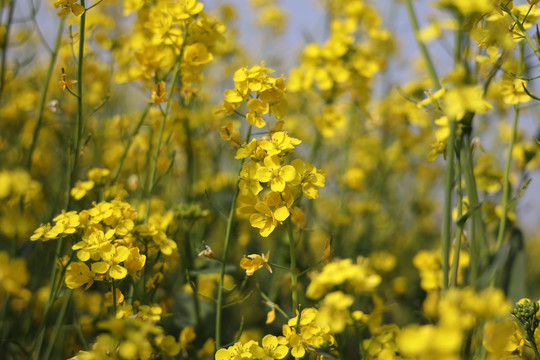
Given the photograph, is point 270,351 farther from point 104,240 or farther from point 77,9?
point 77,9

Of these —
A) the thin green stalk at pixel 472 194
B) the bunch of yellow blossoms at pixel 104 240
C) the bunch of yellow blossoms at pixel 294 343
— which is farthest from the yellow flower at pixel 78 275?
the thin green stalk at pixel 472 194

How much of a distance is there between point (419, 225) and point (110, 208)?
2.44 metres

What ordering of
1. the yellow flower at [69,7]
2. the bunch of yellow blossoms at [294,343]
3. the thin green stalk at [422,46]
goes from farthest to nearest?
the thin green stalk at [422,46]
the yellow flower at [69,7]
the bunch of yellow blossoms at [294,343]

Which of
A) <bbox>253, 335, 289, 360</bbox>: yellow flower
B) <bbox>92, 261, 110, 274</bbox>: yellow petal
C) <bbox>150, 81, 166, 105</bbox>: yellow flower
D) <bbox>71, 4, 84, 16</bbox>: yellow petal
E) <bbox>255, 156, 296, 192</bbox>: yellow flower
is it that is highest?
<bbox>71, 4, 84, 16</bbox>: yellow petal

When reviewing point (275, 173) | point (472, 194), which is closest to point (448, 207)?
point (472, 194)

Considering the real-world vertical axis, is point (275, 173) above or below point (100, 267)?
above

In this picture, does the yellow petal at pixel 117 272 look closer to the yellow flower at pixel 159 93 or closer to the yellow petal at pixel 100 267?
the yellow petal at pixel 100 267

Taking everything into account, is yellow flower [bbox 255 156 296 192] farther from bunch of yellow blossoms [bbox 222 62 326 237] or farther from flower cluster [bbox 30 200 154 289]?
flower cluster [bbox 30 200 154 289]

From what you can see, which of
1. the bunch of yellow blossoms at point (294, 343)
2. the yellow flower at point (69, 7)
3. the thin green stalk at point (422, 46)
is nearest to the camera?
the bunch of yellow blossoms at point (294, 343)

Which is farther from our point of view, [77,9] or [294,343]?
[77,9]

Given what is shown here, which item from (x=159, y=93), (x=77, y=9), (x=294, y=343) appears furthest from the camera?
(x=159, y=93)

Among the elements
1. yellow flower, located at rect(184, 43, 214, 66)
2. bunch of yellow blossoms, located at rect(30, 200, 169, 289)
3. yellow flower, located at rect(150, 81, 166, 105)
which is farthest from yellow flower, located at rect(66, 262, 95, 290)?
yellow flower, located at rect(184, 43, 214, 66)

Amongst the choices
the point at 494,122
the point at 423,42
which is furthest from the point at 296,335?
the point at 494,122

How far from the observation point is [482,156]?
277cm
